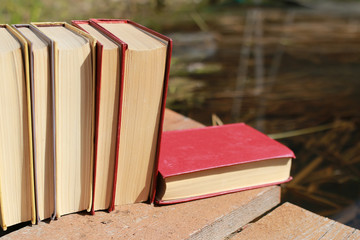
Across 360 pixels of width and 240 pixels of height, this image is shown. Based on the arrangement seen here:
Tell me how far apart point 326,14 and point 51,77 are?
20.1ft

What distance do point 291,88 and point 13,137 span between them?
8.30 ft

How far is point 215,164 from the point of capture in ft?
3.23

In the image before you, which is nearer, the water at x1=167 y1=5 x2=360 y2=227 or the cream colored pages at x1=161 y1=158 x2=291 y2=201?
the cream colored pages at x1=161 y1=158 x2=291 y2=201

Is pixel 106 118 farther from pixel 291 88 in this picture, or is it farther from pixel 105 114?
pixel 291 88

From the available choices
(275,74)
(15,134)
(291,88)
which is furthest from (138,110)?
(275,74)

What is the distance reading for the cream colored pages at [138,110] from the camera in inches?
32.4

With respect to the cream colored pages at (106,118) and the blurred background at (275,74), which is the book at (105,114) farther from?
the blurred background at (275,74)

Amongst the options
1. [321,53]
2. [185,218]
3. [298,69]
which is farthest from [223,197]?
[321,53]

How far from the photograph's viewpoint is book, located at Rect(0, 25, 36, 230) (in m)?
0.73

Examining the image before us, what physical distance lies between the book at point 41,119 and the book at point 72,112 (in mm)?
11

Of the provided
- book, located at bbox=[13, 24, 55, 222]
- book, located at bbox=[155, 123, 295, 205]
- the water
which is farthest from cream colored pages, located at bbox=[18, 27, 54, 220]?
the water

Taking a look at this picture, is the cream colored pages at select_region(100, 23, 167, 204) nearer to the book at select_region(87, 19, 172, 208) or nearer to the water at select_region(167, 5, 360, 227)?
the book at select_region(87, 19, 172, 208)

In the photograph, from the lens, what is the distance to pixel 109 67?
2.62ft

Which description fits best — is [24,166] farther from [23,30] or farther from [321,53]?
[321,53]
